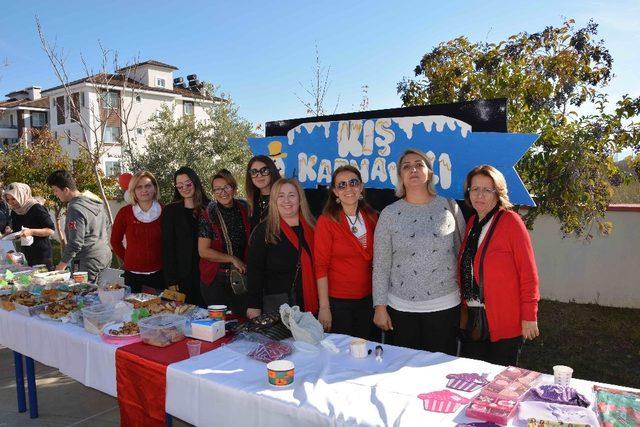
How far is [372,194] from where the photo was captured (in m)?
3.76

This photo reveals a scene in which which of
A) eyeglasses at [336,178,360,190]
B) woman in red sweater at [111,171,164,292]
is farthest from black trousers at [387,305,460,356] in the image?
woman in red sweater at [111,171,164,292]

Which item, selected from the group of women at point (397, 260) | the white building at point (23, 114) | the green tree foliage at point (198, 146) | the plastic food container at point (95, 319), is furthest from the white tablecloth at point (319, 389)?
the white building at point (23, 114)

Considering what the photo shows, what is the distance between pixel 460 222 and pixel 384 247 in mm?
467

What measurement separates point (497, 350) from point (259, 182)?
6.16 feet

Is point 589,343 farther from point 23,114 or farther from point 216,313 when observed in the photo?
point 23,114

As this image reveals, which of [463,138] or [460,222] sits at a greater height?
[463,138]

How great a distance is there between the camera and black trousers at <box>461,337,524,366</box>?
238cm

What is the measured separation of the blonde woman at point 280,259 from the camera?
2758mm

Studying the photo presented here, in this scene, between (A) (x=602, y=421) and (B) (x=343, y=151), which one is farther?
(B) (x=343, y=151)

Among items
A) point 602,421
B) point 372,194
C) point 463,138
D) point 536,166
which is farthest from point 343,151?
point 602,421

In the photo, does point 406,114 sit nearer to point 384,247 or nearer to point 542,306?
point 384,247

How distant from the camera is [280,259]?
2764 millimetres

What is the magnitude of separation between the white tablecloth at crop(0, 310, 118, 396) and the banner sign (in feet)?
6.30

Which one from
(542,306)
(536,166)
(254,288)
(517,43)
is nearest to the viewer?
(254,288)
